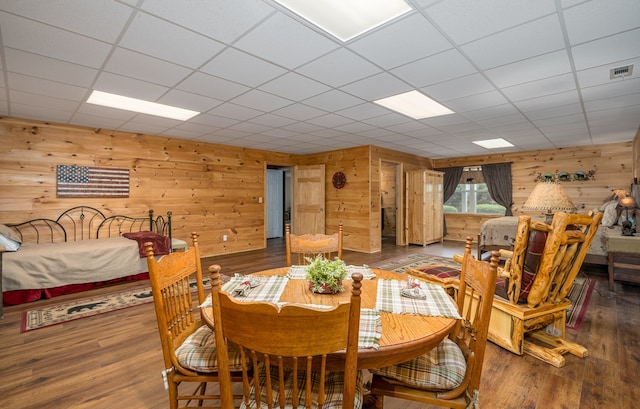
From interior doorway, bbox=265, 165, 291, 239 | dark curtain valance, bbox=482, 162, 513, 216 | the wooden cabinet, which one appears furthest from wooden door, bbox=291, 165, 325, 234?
dark curtain valance, bbox=482, 162, 513, 216

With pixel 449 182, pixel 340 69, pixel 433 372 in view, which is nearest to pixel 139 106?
pixel 340 69

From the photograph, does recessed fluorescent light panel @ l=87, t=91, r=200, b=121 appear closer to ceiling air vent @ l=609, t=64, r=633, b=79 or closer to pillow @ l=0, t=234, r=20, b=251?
pillow @ l=0, t=234, r=20, b=251

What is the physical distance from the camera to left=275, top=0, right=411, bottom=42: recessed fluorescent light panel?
1.77m

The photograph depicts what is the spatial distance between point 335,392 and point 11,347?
294cm

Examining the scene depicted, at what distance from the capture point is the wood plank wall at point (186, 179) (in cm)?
426

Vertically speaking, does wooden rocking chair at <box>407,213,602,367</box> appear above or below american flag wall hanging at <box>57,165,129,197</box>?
below

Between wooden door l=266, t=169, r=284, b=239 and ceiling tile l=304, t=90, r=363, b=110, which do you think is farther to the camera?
wooden door l=266, t=169, r=284, b=239

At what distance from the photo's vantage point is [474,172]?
319 inches

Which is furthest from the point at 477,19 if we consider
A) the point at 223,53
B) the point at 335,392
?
the point at 335,392

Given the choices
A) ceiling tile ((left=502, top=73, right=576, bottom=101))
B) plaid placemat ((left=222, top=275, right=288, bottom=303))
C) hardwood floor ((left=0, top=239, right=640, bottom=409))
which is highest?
ceiling tile ((left=502, top=73, right=576, bottom=101))

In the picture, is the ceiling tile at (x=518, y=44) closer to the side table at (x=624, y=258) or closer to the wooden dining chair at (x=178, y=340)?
the wooden dining chair at (x=178, y=340)

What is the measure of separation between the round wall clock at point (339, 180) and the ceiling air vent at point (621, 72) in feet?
15.1

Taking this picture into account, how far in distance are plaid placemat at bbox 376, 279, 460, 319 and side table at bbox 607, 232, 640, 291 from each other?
3895mm

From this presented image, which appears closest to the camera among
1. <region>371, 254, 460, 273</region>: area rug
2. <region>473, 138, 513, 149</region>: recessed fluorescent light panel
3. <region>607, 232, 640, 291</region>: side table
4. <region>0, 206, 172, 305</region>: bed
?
<region>0, 206, 172, 305</region>: bed
